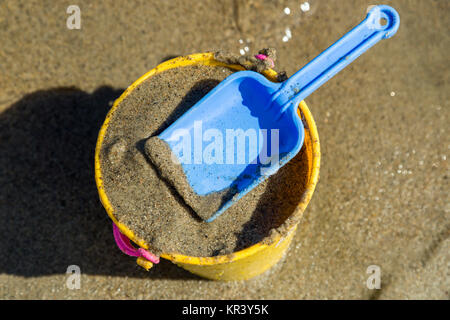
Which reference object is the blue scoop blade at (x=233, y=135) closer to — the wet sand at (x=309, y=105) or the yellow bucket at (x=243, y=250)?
the yellow bucket at (x=243, y=250)

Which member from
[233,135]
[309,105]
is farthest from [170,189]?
[309,105]

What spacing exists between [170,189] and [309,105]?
840 millimetres

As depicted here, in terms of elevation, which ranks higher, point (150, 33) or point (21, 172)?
point (150, 33)

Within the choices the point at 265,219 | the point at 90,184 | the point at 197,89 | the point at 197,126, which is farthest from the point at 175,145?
the point at 90,184

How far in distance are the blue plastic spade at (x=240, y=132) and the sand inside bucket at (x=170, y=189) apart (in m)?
0.06

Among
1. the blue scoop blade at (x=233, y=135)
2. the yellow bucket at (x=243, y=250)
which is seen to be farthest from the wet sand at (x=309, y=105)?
the blue scoop blade at (x=233, y=135)

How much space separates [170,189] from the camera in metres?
1.30

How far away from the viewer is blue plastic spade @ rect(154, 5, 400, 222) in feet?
4.31

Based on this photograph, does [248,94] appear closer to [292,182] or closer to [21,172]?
[292,182]

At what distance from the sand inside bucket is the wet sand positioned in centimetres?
44

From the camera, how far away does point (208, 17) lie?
1.86 meters

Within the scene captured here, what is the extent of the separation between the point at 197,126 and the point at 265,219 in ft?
1.31

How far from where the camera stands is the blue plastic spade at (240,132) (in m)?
1.31

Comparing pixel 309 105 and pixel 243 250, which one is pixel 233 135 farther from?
pixel 309 105
